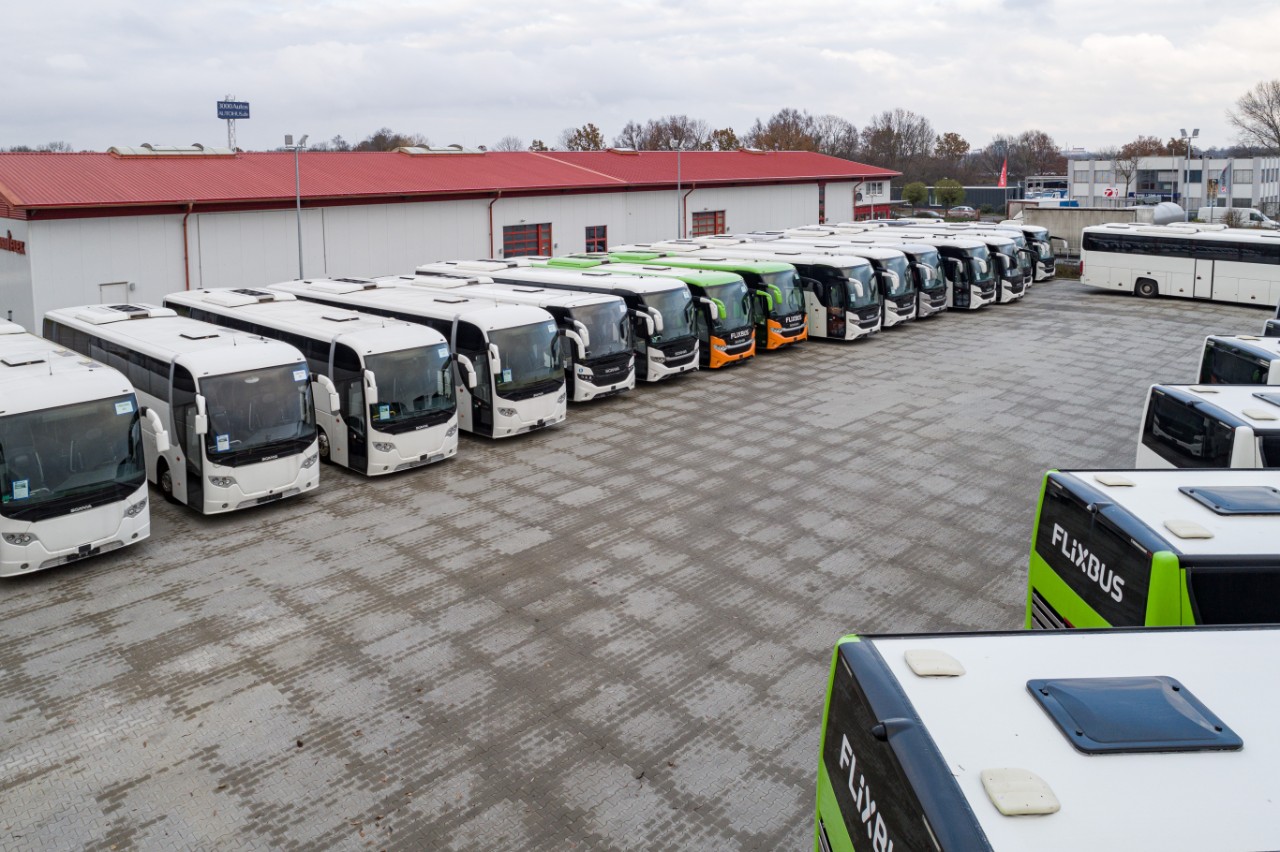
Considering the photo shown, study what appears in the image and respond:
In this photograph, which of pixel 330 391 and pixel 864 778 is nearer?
pixel 864 778

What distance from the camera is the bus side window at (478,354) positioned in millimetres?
16188

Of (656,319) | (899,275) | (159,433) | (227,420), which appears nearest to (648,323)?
(656,319)

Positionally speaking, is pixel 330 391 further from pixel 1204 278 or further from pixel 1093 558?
pixel 1204 278

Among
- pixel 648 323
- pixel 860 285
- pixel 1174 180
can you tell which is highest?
pixel 1174 180

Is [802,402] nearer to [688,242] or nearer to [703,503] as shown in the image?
[703,503]

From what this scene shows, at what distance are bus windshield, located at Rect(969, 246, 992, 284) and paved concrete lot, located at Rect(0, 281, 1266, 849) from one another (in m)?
12.6

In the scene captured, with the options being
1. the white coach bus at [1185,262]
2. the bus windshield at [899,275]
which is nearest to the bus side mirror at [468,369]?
the bus windshield at [899,275]

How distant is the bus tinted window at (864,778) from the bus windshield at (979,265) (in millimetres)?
27070

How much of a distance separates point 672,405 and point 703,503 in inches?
226

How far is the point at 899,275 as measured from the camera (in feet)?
86.6

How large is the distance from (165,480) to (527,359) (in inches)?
227

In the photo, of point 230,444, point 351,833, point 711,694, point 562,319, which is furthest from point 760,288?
point 351,833

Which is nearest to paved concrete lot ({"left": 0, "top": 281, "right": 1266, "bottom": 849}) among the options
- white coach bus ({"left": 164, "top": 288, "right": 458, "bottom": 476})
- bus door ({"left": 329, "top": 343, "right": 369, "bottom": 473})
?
bus door ({"left": 329, "top": 343, "right": 369, "bottom": 473})

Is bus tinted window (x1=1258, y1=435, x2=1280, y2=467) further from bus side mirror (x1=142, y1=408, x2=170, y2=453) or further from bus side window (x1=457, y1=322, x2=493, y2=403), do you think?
bus side mirror (x1=142, y1=408, x2=170, y2=453)
